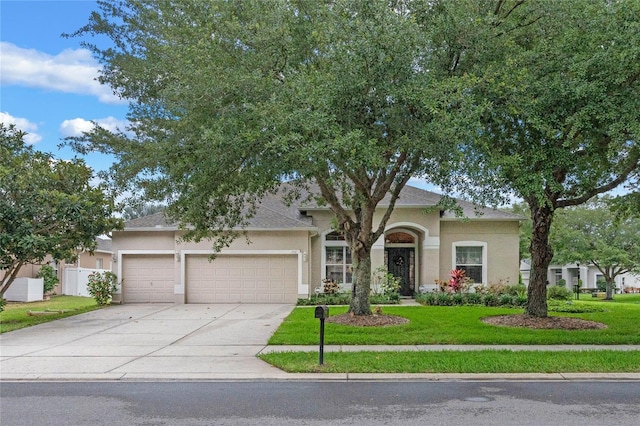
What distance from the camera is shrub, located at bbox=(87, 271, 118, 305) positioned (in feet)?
71.3

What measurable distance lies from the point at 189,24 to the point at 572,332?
449 inches

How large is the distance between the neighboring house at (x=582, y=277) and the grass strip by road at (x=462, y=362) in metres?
39.5

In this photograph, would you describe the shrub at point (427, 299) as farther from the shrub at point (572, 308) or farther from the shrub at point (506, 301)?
the shrub at point (572, 308)

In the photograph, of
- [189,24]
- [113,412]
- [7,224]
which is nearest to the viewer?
[113,412]

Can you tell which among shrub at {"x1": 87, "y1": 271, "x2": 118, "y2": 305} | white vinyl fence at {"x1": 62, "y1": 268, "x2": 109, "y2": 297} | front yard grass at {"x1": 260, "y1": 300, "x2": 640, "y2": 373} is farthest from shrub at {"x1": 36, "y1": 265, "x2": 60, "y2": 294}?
front yard grass at {"x1": 260, "y1": 300, "x2": 640, "y2": 373}

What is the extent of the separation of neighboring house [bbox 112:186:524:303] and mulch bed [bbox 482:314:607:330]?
26.0ft

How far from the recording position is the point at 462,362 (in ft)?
31.3

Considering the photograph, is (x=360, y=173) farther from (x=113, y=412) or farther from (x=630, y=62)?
(x=113, y=412)

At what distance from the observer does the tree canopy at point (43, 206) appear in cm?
1490

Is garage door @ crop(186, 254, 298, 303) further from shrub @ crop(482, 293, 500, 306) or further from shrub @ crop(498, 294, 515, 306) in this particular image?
shrub @ crop(498, 294, 515, 306)

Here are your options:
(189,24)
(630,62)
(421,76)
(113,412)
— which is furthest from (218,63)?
(630,62)

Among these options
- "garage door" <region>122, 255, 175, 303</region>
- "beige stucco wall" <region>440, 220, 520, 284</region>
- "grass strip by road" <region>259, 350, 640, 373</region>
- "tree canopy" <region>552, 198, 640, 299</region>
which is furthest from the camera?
"tree canopy" <region>552, 198, 640, 299</region>

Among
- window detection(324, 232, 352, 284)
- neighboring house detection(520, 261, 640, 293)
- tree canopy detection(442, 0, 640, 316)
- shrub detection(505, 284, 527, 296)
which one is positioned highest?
tree canopy detection(442, 0, 640, 316)

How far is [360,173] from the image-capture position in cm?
1376
